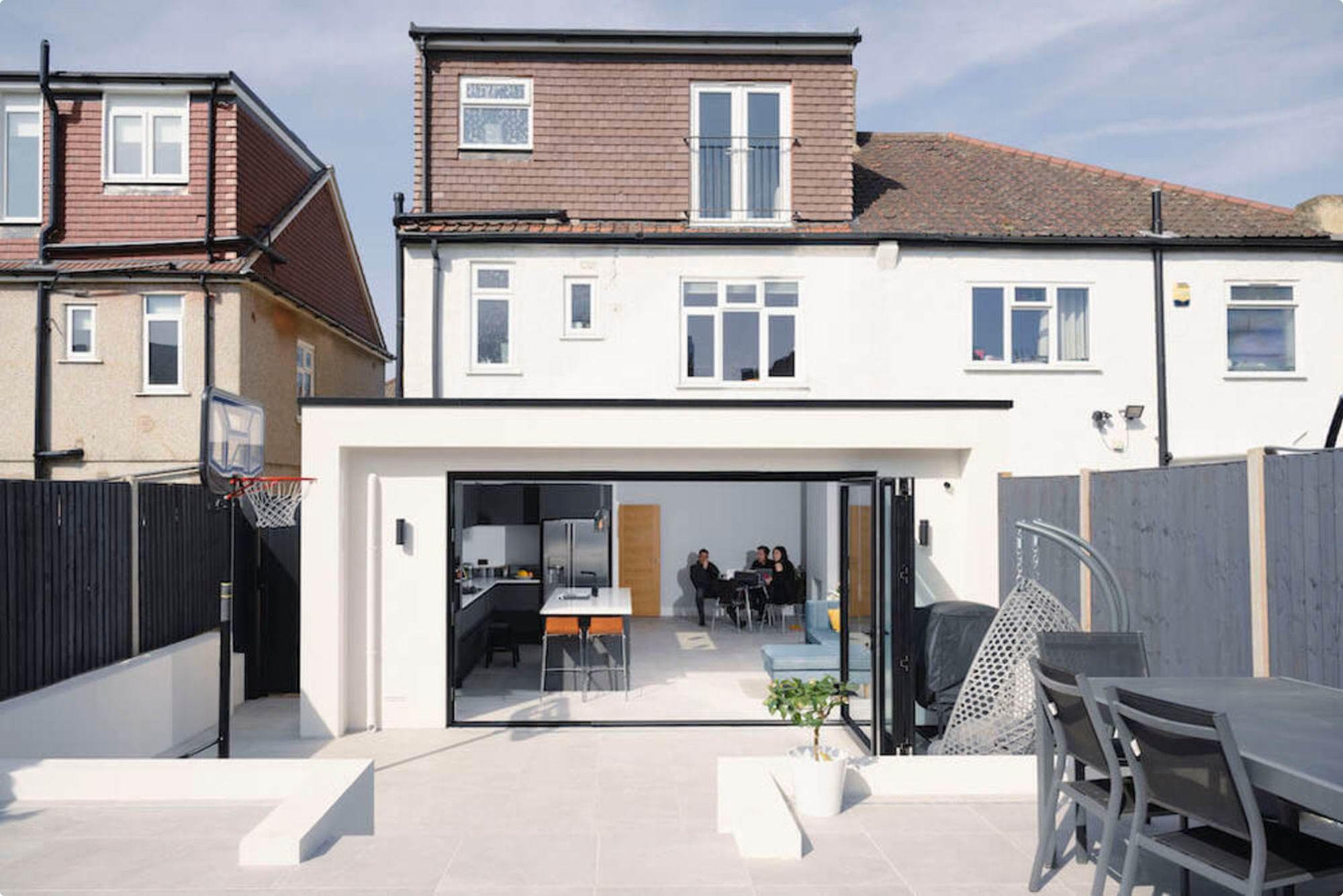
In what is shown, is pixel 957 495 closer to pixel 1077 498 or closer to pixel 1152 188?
pixel 1077 498

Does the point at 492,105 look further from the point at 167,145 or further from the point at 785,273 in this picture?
the point at 167,145

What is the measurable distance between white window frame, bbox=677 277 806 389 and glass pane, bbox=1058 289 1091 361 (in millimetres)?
3190

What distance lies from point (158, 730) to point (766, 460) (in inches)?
212

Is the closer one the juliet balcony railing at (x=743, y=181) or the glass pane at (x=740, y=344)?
the glass pane at (x=740, y=344)

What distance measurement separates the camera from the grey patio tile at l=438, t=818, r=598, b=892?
408 cm

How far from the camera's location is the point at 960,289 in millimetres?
11711

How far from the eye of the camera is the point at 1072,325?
1189 centimetres

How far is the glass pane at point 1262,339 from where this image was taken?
12102 mm

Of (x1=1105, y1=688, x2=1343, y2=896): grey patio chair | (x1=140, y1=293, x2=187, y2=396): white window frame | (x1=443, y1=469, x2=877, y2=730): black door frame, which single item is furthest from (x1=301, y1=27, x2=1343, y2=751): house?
(x1=1105, y1=688, x2=1343, y2=896): grey patio chair

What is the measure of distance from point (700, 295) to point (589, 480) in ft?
13.4

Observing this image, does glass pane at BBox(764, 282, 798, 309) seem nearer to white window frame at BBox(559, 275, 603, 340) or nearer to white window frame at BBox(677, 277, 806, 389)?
white window frame at BBox(677, 277, 806, 389)

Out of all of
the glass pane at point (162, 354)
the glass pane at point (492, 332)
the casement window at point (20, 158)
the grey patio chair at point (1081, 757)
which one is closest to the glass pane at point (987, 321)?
the glass pane at point (492, 332)

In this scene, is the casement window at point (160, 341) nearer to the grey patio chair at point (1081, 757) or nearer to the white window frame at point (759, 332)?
the white window frame at point (759, 332)

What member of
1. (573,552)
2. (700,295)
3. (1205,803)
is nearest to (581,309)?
(700,295)
